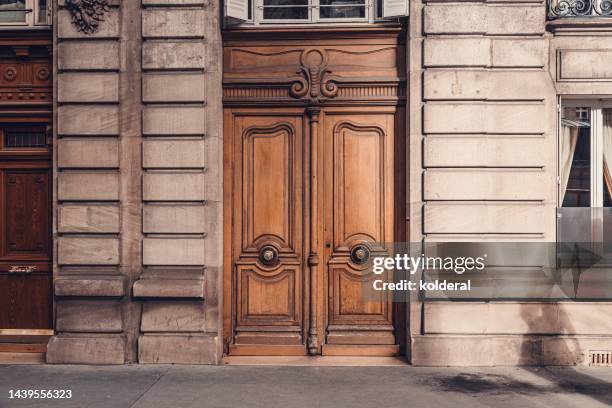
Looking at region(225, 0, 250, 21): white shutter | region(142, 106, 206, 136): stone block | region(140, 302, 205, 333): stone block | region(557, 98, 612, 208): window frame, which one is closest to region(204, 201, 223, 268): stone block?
→ region(140, 302, 205, 333): stone block

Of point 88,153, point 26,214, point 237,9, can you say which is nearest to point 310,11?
point 237,9

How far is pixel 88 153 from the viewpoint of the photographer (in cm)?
905

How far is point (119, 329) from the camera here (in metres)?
8.91

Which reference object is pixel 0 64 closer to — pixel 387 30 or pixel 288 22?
pixel 288 22

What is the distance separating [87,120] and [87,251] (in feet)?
5.71

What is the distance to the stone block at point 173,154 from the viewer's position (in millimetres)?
8969

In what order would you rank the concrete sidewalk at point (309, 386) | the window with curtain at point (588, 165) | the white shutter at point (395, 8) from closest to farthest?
the concrete sidewalk at point (309, 386), the white shutter at point (395, 8), the window with curtain at point (588, 165)

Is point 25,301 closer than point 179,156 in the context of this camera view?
No

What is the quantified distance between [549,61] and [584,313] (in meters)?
3.33

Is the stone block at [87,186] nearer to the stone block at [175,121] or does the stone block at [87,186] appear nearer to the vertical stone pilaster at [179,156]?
the vertical stone pilaster at [179,156]

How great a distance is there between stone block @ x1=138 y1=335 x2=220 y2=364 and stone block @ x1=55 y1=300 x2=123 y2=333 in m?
0.46

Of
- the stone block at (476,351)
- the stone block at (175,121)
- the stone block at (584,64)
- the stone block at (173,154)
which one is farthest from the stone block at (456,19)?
the stone block at (476,351)

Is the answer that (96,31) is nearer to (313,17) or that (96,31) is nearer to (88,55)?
(88,55)

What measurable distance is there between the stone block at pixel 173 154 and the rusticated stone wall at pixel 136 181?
0.04 feet
